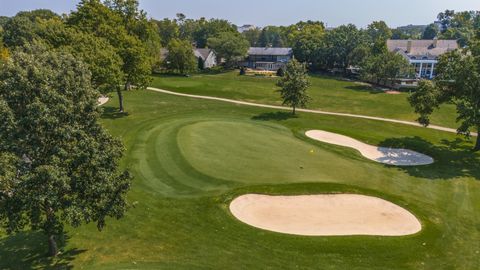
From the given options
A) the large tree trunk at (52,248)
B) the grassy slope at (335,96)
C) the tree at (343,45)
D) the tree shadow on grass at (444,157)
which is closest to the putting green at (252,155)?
the tree shadow on grass at (444,157)

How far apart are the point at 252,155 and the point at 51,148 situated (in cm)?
2162

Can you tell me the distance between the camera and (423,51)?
4577 inches

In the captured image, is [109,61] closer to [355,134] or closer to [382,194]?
[355,134]

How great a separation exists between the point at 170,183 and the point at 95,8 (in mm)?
49445

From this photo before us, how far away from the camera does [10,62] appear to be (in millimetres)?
17531

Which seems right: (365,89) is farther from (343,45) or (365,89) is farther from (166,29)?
(166,29)

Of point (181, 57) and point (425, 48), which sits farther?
point (425, 48)

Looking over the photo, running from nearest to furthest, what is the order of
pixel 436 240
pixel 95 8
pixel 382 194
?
pixel 436 240, pixel 382 194, pixel 95 8

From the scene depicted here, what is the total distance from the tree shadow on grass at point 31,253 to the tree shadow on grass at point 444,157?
100 ft

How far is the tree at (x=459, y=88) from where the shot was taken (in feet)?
132

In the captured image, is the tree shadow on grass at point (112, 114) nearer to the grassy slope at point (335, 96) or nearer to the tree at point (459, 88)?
the grassy slope at point (335, 96)

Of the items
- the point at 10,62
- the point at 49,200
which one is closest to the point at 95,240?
the point at 49,200

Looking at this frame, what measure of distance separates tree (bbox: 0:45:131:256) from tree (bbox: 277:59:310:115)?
40707 mm

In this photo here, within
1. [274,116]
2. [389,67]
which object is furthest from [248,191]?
[389,67]
